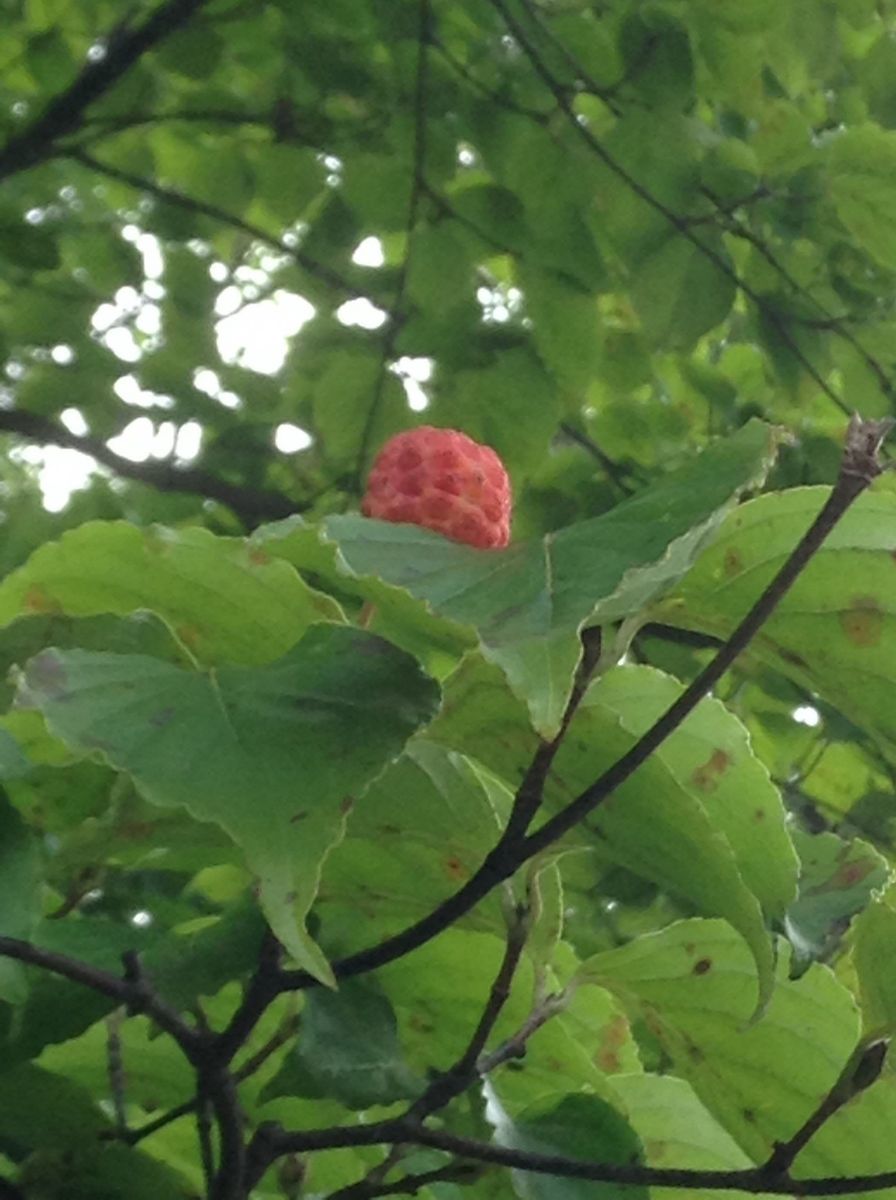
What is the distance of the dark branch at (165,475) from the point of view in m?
1.21

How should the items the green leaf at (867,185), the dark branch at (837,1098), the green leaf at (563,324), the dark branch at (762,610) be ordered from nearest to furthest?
the dark branch at (762,610) → the dark branch at (837,1098) → the green leaf at (867,185) → the green leaf at (563,324)

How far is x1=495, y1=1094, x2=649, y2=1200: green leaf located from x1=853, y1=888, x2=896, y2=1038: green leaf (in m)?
0.09

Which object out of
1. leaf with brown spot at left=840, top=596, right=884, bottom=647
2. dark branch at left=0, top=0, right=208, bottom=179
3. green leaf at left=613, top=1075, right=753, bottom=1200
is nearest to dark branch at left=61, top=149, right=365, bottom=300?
dark branch at left=0, top=0, right=208, bottom=179

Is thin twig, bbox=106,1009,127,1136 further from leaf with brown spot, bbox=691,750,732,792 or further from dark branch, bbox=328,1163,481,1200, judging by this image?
leaf with brown spot, bbox=691,750,732,792

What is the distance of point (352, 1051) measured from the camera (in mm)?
457

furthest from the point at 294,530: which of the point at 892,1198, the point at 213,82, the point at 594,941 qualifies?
the point at 213,82

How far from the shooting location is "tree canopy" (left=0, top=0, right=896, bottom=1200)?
34 centimetres

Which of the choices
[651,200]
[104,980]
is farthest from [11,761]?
[651,200]

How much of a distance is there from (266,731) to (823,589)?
0.50 feet

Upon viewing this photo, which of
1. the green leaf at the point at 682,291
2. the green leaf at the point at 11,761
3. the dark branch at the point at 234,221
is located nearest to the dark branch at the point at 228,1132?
the green leaf at the point at 11,761

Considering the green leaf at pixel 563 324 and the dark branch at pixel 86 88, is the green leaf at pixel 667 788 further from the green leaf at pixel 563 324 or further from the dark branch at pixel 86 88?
the dark branch at pixel 86 88

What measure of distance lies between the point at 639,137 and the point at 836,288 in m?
0.21

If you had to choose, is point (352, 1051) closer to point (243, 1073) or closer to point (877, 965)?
point (243, 1073)

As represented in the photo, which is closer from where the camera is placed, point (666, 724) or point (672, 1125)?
point (666, 724)
